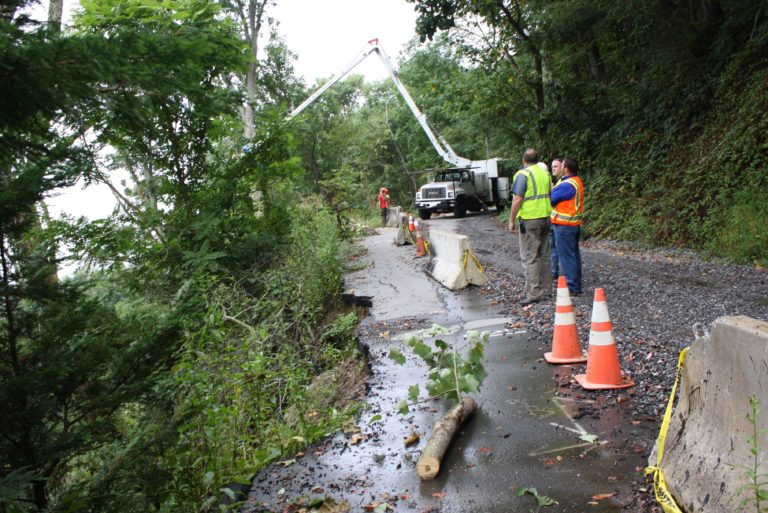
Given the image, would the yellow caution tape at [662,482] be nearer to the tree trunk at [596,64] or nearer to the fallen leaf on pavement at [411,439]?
the fallen leaf on pavement at [411,439]

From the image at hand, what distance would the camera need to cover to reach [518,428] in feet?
14.1

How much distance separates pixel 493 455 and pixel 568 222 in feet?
17.1

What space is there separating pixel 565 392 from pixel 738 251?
26.0 feet

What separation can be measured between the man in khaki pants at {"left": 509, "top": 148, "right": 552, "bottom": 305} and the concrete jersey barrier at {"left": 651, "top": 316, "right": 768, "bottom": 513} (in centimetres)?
507

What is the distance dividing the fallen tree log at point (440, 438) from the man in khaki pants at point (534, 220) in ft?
13.0

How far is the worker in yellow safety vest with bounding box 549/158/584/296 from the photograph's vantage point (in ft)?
27.6

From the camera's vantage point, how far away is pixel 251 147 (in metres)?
10.4

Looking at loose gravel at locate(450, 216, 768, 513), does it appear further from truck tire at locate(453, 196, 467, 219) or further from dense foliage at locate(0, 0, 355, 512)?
truck tire at locate(453, 196, 467, 219)

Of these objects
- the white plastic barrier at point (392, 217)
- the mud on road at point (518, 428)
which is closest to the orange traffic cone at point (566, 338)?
the mud on road at point (518, 428)

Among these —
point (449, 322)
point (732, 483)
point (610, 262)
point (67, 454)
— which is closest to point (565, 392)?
point (732, 483)

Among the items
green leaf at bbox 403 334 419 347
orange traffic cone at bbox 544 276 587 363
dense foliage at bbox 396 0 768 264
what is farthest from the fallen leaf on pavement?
dense foliage at bbox 396 0 768 264

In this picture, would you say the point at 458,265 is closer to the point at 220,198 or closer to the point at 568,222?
the point at 568,222

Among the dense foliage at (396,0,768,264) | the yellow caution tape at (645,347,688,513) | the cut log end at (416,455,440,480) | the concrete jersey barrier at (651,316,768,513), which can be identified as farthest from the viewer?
the dense foliage at (396,0,768,264)

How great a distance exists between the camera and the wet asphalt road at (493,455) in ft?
11.2
